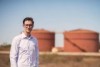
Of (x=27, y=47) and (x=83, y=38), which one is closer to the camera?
(x=27, y=47)

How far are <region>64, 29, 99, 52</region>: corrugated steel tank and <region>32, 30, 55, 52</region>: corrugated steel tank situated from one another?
6.43ft

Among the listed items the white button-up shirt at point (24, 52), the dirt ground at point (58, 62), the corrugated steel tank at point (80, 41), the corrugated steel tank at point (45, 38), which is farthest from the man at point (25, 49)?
the corrugated steel tank at point (45, 38)

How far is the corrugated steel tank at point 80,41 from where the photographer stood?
109 ft

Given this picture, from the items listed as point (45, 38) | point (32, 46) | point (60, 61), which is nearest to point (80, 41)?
point (45, 38)

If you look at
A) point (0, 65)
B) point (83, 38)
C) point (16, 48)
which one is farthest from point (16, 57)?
point (83, 38)

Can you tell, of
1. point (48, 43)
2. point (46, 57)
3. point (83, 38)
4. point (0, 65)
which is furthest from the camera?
point (48, 43)

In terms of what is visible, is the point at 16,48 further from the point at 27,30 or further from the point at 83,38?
the point at 83,38

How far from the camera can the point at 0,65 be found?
16656 mm

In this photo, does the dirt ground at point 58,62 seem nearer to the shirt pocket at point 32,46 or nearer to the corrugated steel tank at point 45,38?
the corrugated steel tank at point 45,38

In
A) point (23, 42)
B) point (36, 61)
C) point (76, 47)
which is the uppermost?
point (23, 42)

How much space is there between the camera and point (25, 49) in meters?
3.90

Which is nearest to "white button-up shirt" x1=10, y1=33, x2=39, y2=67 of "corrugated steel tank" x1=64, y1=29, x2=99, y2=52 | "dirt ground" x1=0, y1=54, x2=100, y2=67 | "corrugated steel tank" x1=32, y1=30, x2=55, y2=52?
"dirt ground" x1=0, y1=54, x2=100, y2=67

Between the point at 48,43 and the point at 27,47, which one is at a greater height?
the point at 27,47

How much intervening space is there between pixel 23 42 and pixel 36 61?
0.31 meters
